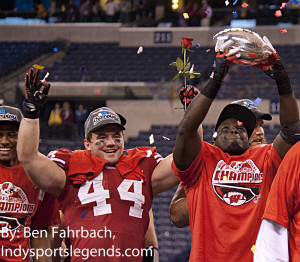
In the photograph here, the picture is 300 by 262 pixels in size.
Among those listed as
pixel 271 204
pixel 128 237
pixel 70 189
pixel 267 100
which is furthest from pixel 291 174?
pixel 267 100

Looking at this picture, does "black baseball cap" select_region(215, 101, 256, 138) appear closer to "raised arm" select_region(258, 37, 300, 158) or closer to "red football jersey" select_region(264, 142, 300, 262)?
"raised arm" select_region(258, 37, 300, 158)

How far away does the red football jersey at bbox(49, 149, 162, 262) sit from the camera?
312 centimetres

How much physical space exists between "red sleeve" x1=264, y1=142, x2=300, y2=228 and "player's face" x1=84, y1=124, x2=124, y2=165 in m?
1.23

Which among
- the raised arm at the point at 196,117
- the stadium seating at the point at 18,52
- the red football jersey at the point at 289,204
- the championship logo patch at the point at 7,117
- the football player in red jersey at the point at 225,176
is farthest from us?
the stadium seating at the point at 18,52

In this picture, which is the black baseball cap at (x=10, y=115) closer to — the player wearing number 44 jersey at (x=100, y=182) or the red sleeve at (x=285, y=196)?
the player wearing number 44 jersey at (x=100, y=182)

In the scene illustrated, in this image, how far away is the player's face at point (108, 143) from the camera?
10.8ft

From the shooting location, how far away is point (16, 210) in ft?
11.2

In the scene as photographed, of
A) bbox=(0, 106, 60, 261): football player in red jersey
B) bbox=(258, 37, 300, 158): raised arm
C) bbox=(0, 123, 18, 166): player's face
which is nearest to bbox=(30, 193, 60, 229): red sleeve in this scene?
bbox=(0, 106, 60, 261): football player in red jersey

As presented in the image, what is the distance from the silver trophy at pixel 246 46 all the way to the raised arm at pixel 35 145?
104 cm

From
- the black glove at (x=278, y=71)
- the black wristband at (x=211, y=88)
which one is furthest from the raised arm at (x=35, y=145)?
the black glove at (x=278, y=71)

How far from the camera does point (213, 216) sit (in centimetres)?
280

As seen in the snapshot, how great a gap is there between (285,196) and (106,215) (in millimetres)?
1204

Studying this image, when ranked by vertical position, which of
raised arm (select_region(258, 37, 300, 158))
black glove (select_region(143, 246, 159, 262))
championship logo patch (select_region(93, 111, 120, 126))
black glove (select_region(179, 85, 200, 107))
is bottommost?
black glove (select_region(143, 246, 159, 262))

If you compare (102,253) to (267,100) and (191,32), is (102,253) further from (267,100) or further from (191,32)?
(191,32)
